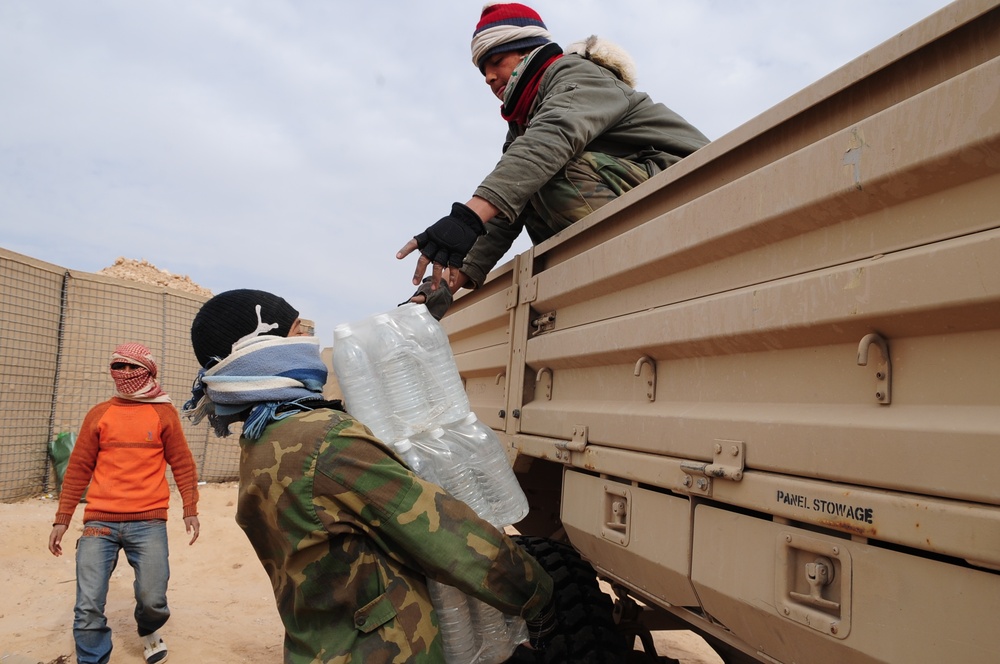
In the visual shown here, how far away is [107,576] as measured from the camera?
14.1 ft

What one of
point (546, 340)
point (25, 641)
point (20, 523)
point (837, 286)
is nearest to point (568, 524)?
point (546, 340)

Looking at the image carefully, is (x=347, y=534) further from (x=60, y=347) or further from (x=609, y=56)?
(x=60, y=347)

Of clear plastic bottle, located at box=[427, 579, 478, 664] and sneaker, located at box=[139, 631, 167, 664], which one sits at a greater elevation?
clear plastic bottle, located at box=[427, 579, 478, 664]

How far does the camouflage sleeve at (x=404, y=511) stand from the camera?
5.93 feet

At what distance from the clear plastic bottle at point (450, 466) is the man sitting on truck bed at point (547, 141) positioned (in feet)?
1.95

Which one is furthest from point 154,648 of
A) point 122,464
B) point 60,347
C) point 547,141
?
point 60,347

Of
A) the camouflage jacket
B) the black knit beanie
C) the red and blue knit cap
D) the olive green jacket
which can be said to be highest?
the red and blue knit cap

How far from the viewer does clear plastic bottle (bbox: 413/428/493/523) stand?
2.17m

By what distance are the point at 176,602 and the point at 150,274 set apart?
845 centimetres

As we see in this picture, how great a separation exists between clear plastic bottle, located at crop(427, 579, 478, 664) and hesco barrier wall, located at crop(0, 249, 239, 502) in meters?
5.60

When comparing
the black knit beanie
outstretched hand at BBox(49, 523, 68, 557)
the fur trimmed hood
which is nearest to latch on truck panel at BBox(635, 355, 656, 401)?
the black knit beanie

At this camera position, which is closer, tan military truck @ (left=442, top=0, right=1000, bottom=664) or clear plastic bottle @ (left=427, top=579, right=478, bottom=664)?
tan military truck @ (left=442, top=0, right=1000, bottom=664)

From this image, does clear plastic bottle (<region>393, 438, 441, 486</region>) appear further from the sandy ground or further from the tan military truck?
the sandy ground

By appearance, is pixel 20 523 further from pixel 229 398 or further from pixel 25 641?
pixel 229 398
